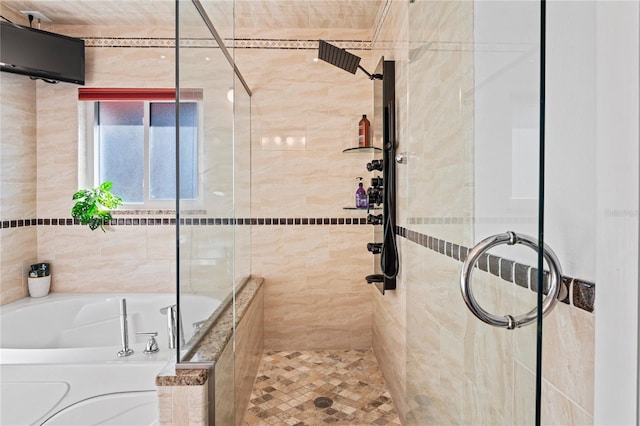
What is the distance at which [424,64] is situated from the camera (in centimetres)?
99

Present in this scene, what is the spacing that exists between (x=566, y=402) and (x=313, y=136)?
251cm

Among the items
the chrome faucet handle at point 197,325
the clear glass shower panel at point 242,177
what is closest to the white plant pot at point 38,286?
the clear glass shower panel at point 242,177

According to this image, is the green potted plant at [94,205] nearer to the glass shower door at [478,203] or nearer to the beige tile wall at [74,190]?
the beige tile wall at [74,190]

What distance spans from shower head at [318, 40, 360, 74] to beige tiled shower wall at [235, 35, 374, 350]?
→ 1.27 feet

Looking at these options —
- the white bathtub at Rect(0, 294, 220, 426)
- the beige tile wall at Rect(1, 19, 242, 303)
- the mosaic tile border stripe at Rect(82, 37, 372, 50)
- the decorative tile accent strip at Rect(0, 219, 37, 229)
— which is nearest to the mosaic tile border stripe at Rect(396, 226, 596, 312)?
the white bathtub at Rect(0, 294, 220, 426)

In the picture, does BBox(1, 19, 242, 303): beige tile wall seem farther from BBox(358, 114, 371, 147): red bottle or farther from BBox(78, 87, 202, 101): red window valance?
BBox(358, 114, 371, 147): red bottle

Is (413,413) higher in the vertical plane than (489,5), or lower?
lower

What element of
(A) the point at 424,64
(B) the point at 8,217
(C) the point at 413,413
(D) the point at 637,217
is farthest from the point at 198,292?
(B) the point at 8,217

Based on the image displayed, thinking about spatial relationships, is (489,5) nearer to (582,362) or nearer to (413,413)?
(582,362)

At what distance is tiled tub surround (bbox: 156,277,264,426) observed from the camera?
133cm

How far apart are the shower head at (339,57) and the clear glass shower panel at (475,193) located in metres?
1.49

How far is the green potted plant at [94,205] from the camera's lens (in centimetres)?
286

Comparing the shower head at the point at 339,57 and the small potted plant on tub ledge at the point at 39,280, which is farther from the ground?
the shower head at the point at 339,57

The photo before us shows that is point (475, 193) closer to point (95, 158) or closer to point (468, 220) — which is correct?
point (468, 220)
